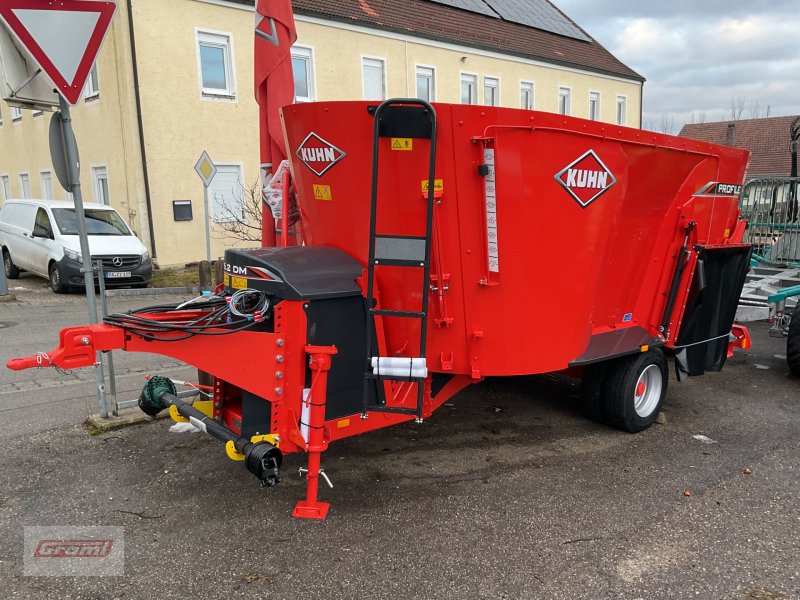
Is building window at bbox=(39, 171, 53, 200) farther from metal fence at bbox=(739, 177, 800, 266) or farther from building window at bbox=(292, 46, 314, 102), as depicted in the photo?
metal fence at bbox=(739, 177, 800, 266)

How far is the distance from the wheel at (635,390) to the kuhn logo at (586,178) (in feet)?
5.33

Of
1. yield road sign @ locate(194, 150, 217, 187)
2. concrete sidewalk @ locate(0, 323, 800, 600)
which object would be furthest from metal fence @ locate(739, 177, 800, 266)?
yield road sign @ locate(194, 150, 217, 187)

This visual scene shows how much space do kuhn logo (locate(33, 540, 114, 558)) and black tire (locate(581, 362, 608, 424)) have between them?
11.6ft

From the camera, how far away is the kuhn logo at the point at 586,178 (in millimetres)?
3518

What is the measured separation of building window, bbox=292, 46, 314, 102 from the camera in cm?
1568

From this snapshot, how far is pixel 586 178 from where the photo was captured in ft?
11.8

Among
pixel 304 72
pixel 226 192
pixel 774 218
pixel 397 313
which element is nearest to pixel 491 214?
pixel 397 313

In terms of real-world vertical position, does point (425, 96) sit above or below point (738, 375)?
above

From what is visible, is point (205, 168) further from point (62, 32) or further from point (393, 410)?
point (393, 410)

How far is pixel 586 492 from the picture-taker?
3.83 metres

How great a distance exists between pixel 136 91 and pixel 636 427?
12806 mm

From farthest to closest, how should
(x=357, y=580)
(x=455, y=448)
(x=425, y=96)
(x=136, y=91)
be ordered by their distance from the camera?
(x=425, y=96), (x=136, y=91), (x=455, y=448), (x=357, y=580)

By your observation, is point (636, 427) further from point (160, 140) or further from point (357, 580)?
point (160, 140)

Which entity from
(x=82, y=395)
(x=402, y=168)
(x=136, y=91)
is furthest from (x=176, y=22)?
(x=402, y=168)
